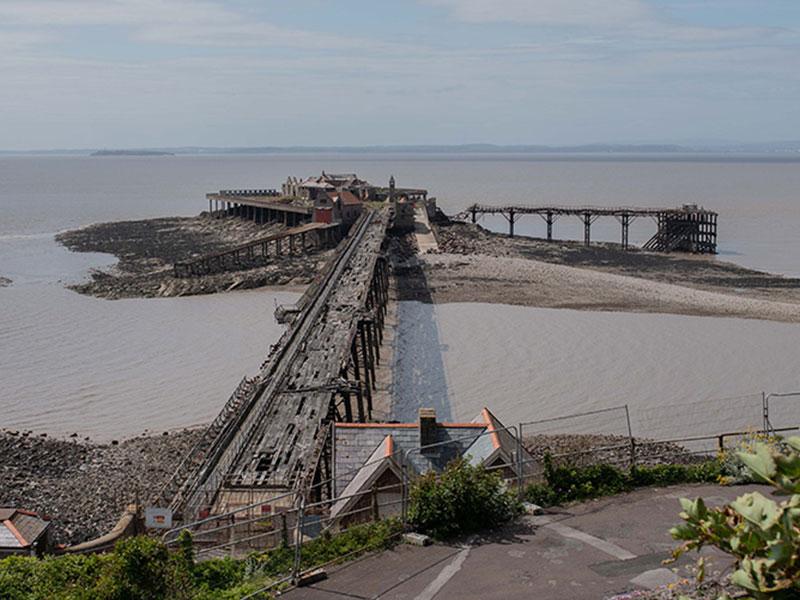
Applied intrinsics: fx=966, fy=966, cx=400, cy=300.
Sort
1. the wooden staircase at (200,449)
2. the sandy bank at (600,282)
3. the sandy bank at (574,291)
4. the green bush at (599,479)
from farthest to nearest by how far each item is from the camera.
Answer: the sandy bank at (600,282) < the sandy bank at (574,291) < the wooden staircase at (200,449) < the green bush at (599,479)

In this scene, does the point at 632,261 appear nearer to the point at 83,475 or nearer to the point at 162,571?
the point at 83,475

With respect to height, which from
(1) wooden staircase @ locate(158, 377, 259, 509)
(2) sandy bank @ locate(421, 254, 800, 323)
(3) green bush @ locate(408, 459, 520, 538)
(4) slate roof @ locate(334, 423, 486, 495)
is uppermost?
(3) green bush @ locate(408, 459, 520, 538)

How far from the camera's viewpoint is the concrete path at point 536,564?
28.5 feet

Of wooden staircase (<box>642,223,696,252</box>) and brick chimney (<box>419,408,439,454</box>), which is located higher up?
wooden staircase (<box>642,223,696,252</box>)

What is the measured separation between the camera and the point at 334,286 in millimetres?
38062

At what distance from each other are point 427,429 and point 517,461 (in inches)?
106

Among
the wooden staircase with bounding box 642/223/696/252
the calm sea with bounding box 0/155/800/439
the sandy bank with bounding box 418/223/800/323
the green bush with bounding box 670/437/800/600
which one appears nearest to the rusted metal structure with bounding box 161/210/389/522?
the calm sea with bounding box 0/155/800/439

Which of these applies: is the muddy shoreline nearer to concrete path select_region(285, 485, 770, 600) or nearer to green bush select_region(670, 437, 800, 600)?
concrete path select_region(285, 485, 770, 600)

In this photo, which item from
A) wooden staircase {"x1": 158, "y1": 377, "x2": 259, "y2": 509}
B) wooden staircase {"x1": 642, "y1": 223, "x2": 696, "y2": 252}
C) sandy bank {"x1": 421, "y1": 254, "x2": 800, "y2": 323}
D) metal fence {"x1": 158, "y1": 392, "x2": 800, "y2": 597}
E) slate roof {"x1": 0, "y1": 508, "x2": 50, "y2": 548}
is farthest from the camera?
wooden staircase {"x1": 642, "y1": 223, "x2": 696, "y2": 252}

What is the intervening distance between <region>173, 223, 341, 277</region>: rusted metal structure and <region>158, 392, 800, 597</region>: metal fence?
35.6 meters

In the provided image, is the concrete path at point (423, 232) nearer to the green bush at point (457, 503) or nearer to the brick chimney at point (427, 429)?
the brick chimney at point (427, 429)

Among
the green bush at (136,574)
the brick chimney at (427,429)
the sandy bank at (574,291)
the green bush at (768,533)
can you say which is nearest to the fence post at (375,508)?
the brick chimney at (427,429)

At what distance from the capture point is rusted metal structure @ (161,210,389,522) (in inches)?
661

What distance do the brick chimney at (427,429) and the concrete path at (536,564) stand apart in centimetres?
333
